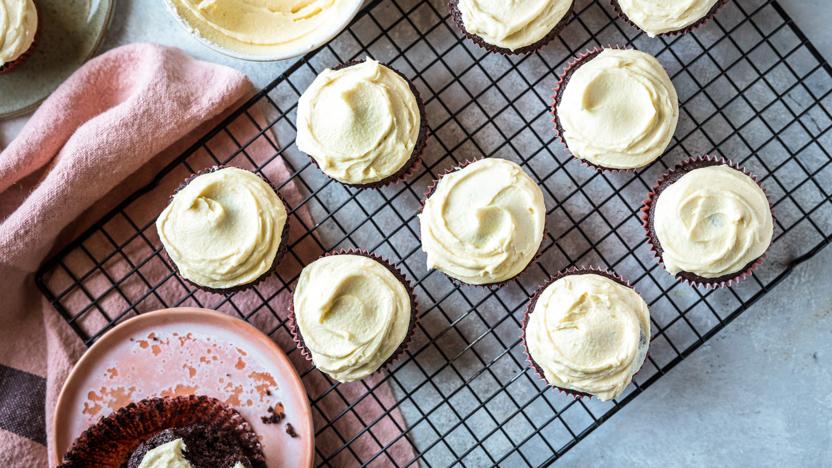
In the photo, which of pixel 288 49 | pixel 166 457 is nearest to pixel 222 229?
pixel 288 49

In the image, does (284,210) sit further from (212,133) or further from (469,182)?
(469,182)

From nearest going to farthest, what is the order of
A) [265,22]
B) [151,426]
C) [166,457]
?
[166,457] < [151,426] < [265,22]

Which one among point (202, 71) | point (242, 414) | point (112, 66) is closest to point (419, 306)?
point (242, 414)

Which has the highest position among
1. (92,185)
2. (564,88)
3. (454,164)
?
(92,185)

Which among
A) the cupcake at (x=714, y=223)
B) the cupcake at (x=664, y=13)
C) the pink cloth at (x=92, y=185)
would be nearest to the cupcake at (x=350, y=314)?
the pink cloth at (x=92, y=185)

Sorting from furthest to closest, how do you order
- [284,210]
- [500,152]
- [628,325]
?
[500,152] < [284,210] < [628,325]

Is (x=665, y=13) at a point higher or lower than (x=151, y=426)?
higher

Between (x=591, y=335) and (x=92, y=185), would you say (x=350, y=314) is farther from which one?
(x=92, y=185)
